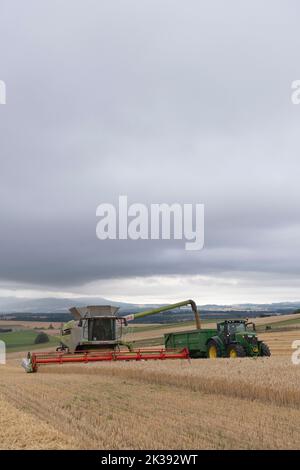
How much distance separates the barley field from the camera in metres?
8.23

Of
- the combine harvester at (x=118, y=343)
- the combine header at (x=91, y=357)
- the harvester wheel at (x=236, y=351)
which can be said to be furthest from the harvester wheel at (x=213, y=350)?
the combine header at (x=91, y=357)

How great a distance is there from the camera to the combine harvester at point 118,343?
23.7 meters

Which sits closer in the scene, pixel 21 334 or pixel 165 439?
pixel 165 439

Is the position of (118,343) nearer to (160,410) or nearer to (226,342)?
(226,342)

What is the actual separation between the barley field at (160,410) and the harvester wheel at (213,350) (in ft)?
24.2

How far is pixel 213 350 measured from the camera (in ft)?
83.3

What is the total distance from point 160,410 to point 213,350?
1465cm

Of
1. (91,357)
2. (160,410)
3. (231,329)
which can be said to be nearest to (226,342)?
(231,329)

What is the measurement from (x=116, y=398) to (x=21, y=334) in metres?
82.2
